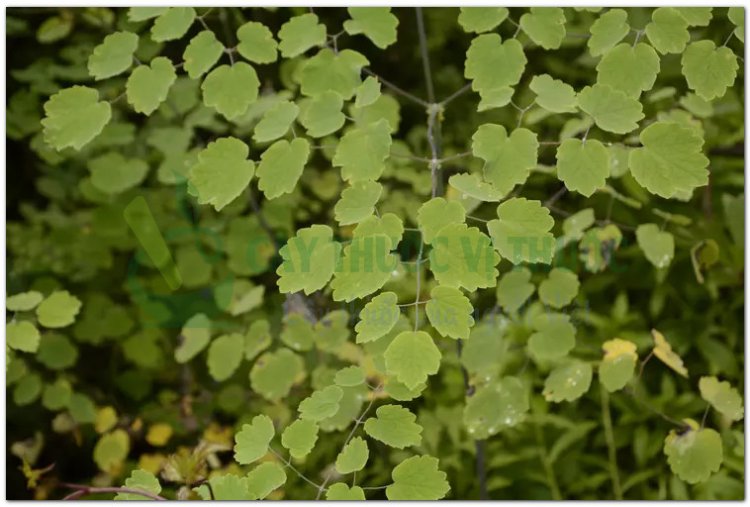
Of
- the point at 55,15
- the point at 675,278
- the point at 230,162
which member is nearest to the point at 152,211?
the point at 55,15

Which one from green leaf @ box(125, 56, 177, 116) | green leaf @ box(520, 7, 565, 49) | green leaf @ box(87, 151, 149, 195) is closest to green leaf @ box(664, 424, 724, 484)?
green leaf @ box(520, 7, 565, 49)

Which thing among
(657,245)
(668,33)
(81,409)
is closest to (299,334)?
(81,409)

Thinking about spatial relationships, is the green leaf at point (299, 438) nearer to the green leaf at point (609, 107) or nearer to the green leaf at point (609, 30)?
the green leaf at point (609, 107)

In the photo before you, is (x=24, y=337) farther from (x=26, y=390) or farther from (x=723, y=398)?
(x=723, y=398)

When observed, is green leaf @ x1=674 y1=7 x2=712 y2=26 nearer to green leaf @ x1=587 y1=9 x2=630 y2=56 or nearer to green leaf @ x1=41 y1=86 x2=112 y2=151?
green leaf @ x1=587 y1=9 x2=630 y2=56

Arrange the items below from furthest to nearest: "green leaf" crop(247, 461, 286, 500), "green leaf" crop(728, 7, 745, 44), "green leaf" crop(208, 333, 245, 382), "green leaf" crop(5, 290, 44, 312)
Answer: "green leaf" crop(208, 333, 245, 382)
"green leaf" crop(5, 290, 44, 312)
"green leaf" crop(728, 7, 745, 44)
"green leaf" crop(247, 461, 286, 500)

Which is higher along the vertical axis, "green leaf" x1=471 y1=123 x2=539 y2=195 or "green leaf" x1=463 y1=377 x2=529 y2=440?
"green leaf" x1=471 y1=123 x2=539 y2=195
